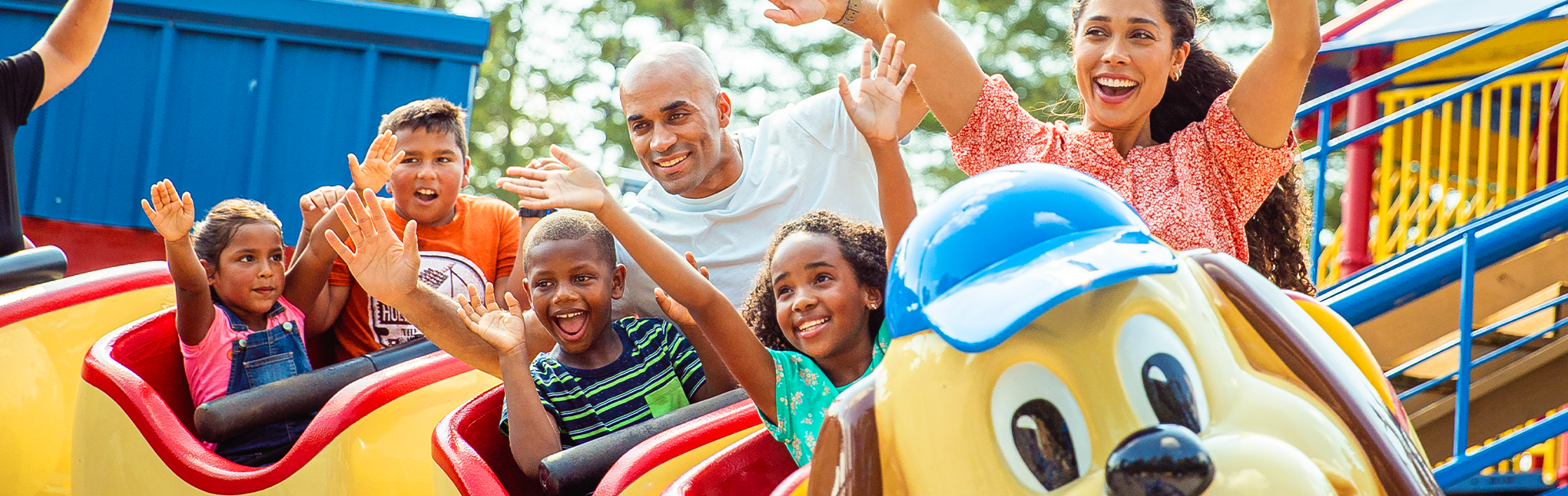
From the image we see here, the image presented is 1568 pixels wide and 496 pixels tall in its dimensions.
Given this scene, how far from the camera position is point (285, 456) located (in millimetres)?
2418

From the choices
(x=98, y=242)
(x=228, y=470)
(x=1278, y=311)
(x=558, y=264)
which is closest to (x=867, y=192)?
(x=558, y=264)

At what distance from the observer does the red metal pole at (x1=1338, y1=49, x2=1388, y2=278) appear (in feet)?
17.2

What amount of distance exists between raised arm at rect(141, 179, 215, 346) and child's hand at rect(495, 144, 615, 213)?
1140mm

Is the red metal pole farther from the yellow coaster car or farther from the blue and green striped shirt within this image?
the yellow coaster car

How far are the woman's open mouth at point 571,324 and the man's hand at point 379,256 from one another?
0.28 m

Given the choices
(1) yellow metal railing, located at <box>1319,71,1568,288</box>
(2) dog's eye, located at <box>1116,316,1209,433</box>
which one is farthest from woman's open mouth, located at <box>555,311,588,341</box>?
(1) yellow metal railing, located at <box>1319,71,1568,288</box>

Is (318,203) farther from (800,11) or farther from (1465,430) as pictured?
(1465,430)

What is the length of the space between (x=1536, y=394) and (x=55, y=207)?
488 centimetres

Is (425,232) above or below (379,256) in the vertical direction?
above

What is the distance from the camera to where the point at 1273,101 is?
182 centimetres

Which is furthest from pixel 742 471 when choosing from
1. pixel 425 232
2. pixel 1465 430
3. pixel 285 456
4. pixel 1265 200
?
pixel 425 232

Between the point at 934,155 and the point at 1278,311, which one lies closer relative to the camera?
the point at 1278,311

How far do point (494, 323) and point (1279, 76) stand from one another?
135 cm

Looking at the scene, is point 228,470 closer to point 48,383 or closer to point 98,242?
point 48,383
